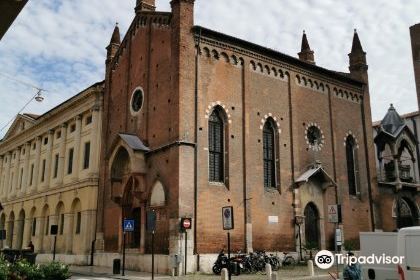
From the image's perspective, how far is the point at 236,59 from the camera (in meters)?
25.8

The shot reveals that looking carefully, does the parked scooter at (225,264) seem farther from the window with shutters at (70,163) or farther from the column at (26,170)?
the column at (26,170)

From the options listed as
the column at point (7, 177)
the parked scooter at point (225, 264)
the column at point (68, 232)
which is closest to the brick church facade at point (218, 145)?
the parked scooter at point (225, 264)

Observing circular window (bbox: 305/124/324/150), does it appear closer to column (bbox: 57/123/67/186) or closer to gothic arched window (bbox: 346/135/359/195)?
gothic arched window (bbox: 346/135/359/195)

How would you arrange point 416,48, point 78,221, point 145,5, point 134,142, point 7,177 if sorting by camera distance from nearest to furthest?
point 416,48 → point 134,142 → point 145,5 → point 78,221 → point 7,177

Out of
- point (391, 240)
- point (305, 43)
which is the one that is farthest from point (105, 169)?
point (391, 240)

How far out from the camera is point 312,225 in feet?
89.5

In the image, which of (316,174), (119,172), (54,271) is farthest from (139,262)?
(54,271)

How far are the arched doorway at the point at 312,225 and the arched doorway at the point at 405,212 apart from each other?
8.10 m

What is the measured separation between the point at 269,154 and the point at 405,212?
43.9 feet

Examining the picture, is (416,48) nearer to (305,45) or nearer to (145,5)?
(305,45)

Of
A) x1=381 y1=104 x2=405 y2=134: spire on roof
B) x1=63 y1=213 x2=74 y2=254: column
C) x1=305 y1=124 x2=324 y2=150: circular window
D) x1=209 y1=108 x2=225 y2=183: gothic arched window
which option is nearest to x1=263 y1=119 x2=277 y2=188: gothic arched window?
x1=305 y1=124 x2=324 y2=150: circular window

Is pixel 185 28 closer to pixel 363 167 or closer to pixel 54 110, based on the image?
pixel 363 167

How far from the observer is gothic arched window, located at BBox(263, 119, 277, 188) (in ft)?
85.7

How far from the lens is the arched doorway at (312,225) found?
26.8m
